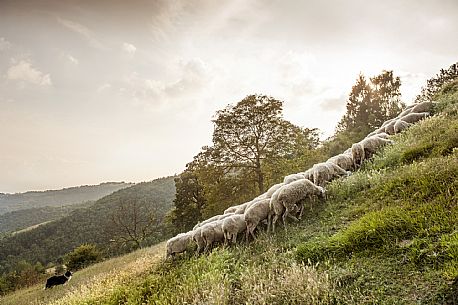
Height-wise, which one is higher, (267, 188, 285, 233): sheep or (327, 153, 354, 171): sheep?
(327, 153, 354, 171): sheep

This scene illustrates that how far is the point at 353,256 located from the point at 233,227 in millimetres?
5194

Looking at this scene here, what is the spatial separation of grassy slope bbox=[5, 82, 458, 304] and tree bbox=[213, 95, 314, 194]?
16.8m

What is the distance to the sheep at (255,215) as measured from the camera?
1170cm

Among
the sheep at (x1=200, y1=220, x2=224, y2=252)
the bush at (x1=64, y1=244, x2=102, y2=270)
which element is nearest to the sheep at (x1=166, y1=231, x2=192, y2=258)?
the sheep at (x1=200, y1=220, x2=224, y2=252)

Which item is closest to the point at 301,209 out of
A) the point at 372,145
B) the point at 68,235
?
the point at 372,145

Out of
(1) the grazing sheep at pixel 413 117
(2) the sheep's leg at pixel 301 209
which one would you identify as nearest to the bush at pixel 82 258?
(2) the sheep's leg at pixel 301 209

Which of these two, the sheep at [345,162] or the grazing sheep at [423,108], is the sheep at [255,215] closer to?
the sheep at [345,162]

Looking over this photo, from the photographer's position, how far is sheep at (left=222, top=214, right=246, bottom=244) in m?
11.8

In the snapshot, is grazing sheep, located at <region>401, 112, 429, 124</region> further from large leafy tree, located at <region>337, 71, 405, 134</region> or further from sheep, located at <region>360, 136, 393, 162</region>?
large leafy tree, located at <region>337, 71, 405, 134</region>

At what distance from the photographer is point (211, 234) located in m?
12.1

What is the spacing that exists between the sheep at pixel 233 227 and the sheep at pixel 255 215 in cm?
21

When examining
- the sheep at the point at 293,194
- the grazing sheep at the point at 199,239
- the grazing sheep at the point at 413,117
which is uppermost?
the grazing sheep at the point at 413,117

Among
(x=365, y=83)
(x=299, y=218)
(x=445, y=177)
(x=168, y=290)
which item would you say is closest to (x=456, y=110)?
(x=445, y=177)

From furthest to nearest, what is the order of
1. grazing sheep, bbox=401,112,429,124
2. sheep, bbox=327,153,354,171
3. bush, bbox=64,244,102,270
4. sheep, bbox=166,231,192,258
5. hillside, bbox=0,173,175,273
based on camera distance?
hillside, bbox=0,173,175,273 → bush, bbox=64,244,102,270 → grazing sheep, bbox=401,112,429,124 → sheep, bbox=327,153,354,171 → sheep, bbox=166,231,192,258
